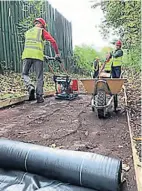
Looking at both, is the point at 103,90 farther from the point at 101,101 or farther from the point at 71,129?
the point at 71,129

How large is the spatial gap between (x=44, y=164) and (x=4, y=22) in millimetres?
7464

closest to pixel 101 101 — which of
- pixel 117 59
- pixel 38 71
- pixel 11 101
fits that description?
pixel 38 71

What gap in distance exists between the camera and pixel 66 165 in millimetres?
2316

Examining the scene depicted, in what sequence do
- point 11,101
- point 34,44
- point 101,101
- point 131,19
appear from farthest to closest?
1. point 131,19
2. point 34,44
3. point 11,101
4. point 101,101

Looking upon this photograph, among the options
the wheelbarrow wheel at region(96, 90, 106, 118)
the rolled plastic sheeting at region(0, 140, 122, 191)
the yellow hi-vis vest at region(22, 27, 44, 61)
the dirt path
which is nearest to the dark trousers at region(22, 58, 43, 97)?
the yellow hi-vis vest at region(22, 27, 44, 61)

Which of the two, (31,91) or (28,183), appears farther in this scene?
(31,91)

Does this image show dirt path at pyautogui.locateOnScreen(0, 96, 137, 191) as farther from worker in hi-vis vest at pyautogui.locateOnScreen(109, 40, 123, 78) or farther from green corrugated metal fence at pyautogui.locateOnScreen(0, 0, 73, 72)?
green corrugated metal fence at pyautogui.locateOnScreen(0, 0, 73, 72)

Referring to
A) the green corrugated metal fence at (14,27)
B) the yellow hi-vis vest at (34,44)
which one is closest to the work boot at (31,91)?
the yellow hi-vis vest at (34,44)

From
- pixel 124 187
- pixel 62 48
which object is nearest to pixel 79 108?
pixel 124 187

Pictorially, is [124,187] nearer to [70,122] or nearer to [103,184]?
[103,184]

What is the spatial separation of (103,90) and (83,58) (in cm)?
1175

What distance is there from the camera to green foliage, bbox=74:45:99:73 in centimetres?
1625

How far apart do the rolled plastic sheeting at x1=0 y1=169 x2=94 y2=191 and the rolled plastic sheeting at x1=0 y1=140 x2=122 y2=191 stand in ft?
0.14

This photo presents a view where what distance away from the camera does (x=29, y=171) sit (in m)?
2.46
